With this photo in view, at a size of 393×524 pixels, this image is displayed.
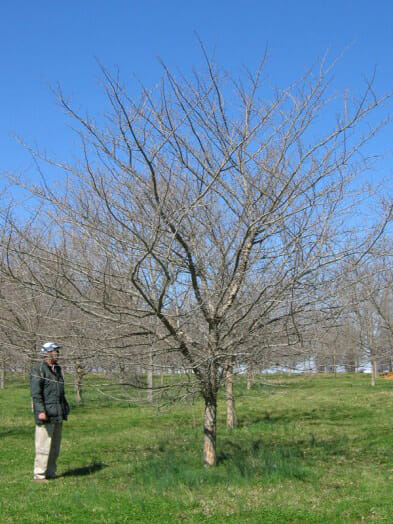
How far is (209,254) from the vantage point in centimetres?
648

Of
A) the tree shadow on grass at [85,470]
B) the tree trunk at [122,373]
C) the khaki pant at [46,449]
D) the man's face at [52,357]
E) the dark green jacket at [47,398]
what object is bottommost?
the tree shadow on grass at [85,470]

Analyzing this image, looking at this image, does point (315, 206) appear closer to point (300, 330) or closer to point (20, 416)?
point (300, 330)

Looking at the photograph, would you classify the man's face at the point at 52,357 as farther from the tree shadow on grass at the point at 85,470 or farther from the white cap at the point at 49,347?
the tree shadow on grass at the point at 85,470

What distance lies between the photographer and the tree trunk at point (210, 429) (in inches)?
259

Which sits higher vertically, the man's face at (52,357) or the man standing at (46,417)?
the man's face at (52,357)

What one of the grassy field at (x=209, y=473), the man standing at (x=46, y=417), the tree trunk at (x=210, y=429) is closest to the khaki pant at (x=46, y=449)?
the man standing at (x=46, y=417)

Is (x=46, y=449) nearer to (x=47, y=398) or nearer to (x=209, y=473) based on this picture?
(x=47, y=398)

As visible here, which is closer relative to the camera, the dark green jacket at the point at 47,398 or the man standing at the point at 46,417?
the man standing at the point at 46,417

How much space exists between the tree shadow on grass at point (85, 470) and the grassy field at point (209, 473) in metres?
0.01

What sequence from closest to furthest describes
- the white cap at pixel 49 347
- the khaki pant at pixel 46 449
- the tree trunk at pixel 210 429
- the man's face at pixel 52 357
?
the man's face at pixel 52 357 < the white cap at pixel 49 347 < the tree trunk at pixel 210 429 < the khaki pant at pixel 46 449

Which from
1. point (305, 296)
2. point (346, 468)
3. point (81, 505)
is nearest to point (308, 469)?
point (346, 468)

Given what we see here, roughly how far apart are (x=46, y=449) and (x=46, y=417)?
0.35 m

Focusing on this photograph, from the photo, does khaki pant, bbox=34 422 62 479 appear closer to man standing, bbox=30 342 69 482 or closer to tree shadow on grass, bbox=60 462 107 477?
man standing, bbox=30 342 69 482

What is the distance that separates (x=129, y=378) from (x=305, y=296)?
2413 millimetres
